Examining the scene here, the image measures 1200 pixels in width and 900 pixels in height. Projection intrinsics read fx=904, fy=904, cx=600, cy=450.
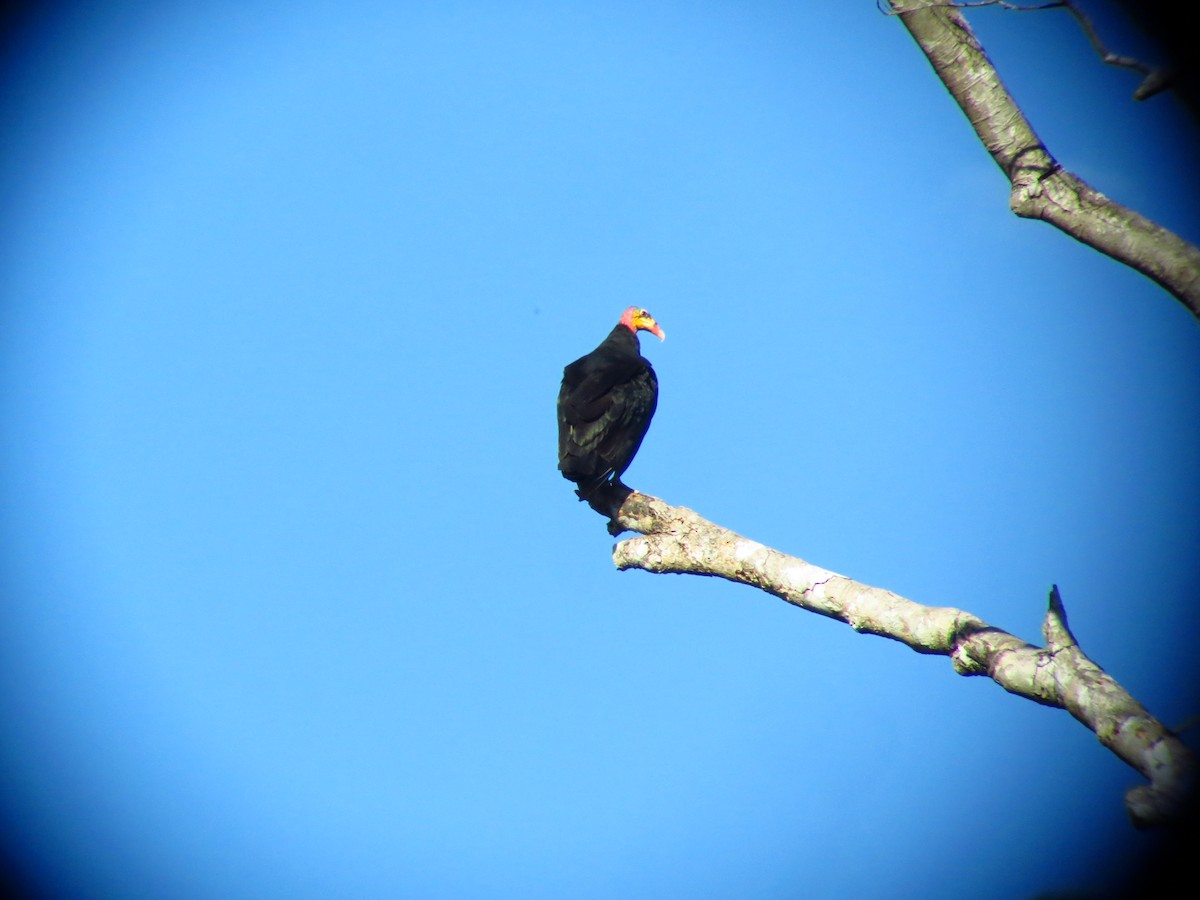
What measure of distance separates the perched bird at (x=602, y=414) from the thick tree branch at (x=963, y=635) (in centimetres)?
89

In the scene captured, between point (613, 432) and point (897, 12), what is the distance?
3671 millimetres

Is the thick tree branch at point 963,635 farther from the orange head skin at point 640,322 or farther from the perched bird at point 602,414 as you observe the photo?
the orange head skin at point 640,322

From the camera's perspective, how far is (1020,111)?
289 cm

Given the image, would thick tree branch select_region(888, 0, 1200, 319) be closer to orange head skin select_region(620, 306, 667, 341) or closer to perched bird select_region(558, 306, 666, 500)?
perched bird select_region(558, 306, 666, 500)

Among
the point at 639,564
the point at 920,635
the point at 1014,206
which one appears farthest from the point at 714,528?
the point at 1014,206

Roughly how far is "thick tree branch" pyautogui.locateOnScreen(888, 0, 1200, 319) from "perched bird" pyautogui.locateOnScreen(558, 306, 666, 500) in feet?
11.1

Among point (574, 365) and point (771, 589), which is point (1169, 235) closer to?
point (771, 589)

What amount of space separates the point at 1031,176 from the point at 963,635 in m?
1.54

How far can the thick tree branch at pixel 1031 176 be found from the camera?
8.19 feet

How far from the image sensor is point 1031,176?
2770 mm

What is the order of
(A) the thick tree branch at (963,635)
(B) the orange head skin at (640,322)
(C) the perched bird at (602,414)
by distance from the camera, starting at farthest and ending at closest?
1. (B) the orange head skin at (640,322)
2. (C) the perched bird at (602,414)
3. (A) the thick tree branch at (963,635)

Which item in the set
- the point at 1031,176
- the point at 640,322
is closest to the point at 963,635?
the point at 1031,176

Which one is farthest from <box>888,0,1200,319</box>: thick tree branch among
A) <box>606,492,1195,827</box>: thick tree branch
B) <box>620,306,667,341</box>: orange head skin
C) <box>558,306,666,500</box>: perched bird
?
<box>620,306,667,341</box>: orange head skin

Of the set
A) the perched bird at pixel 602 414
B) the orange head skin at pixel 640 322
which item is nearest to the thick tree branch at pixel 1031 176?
the perched bird at pixel 602 414
